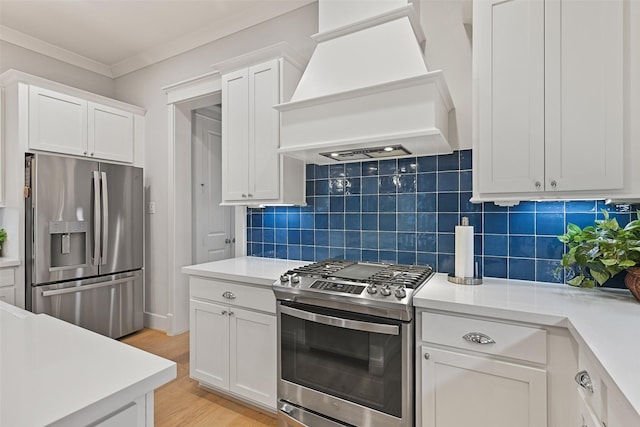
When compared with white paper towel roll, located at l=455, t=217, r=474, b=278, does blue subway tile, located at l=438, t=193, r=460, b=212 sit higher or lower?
higher

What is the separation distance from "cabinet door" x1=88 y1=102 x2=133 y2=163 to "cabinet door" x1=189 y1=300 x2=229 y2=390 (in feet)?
6.88

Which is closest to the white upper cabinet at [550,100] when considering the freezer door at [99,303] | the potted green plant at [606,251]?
the potted green plant at [606,251]

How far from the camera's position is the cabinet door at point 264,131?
2.40 metres

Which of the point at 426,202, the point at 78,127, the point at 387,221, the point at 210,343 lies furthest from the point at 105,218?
the point at 426,202

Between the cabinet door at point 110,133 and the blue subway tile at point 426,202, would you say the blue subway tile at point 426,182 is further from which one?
the cabinet door at point 110,133

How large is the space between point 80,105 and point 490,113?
3555 millimetres

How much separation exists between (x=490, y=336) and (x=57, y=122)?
3771mm

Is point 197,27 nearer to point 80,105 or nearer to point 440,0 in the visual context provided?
point 80,105

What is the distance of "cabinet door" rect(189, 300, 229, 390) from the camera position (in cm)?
223

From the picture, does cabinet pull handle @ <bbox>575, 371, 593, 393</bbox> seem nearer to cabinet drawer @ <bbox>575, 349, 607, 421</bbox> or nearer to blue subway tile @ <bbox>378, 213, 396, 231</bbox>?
cabinet drawer @ <bbox>575, 349, 607, 421</bbox>

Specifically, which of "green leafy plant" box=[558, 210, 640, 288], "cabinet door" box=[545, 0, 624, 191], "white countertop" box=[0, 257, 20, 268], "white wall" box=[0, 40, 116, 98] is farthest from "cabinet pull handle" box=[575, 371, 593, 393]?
"white wall" box=[0, 40, 116, 98]

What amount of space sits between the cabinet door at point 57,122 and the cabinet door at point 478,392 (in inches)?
137

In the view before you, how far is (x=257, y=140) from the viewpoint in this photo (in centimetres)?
247

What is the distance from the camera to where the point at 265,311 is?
6.77 feet
